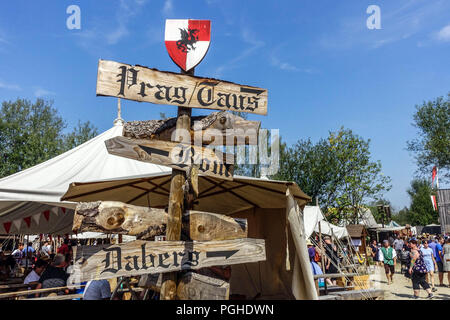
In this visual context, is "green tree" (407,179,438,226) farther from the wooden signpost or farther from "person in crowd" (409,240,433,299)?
the wooden signpost

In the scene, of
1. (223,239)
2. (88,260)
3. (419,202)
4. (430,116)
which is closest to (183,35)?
(223,239)

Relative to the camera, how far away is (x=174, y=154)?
3193 mm

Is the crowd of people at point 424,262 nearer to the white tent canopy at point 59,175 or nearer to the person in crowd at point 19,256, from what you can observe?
the white tent canopy at point 59,175

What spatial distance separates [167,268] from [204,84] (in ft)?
5.79

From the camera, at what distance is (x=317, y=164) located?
27047 mm

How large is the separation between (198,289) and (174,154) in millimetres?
1228

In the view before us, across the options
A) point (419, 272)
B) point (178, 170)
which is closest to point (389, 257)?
point (419, 272)

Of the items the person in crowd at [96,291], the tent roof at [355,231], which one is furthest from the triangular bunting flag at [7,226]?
the tent roof at [355,231]

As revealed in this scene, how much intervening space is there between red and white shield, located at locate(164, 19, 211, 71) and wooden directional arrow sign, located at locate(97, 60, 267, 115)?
0.20 m

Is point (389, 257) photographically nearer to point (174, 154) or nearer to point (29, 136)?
point (174, 154)

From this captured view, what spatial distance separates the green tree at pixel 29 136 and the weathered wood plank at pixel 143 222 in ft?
86.4

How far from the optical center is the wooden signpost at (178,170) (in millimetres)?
2789
